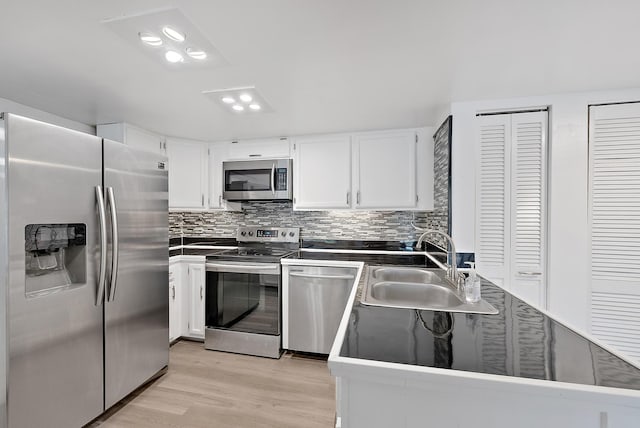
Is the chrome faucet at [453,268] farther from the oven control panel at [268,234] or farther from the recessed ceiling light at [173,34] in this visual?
the oven control panel at [268,234]

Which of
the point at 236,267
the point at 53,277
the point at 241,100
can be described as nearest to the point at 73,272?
the point at 53,277

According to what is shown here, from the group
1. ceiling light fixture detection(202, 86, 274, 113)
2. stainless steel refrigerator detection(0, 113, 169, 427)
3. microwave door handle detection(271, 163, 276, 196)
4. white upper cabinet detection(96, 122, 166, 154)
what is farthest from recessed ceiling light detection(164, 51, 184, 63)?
microwave door handle detection(271, 163, 276, 196)

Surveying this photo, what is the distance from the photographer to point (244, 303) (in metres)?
2.62

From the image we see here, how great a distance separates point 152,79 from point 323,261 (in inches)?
71.5

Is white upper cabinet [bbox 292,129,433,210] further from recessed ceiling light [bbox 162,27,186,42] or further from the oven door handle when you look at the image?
recessed ceiling light [bbox 162,27,186,42]

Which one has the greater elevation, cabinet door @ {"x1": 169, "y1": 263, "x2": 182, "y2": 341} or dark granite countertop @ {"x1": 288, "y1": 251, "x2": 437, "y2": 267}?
dark granite countertop @ {"x1": 288, "y1": 251, "x2": 437, "y2": 267}

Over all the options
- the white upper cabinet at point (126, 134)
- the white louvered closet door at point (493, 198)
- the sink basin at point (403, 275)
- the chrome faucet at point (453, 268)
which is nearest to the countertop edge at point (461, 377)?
the chrome faucet at point (453, 268)

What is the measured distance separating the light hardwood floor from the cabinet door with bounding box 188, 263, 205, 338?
292 mm

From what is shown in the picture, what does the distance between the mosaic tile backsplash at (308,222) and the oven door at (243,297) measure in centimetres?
72

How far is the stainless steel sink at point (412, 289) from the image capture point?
1.48 m

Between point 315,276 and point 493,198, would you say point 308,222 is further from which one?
point 493,198

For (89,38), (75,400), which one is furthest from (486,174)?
(75,400)

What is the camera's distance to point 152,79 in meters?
1.65

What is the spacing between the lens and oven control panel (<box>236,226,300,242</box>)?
3.06 metres
